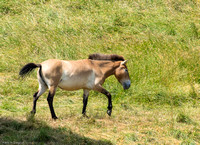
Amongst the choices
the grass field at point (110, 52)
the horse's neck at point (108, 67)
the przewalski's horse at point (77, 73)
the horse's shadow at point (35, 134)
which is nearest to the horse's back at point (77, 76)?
the przewalski's horse at point (77, 73)

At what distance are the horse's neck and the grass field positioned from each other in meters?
0.91

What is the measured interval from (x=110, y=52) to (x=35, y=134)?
5.87m

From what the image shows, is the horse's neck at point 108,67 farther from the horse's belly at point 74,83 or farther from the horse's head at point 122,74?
the horse's belly at point 74,83

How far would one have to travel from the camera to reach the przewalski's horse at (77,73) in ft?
23.5

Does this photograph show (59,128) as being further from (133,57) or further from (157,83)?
(133,57)

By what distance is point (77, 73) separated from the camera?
7.47m

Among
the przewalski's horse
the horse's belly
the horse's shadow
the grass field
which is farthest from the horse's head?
the horse's shadow

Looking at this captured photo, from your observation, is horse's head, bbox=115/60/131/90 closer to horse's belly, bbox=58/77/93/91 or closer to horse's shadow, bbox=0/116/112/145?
horse's belly, bbox=58/77/93/91

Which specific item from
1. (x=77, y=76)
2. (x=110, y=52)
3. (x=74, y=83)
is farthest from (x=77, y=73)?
(x=110, y=52)

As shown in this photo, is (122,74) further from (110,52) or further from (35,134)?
(110,52)

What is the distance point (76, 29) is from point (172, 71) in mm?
4294

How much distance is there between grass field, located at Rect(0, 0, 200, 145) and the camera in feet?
21.5

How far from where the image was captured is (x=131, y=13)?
14.3 m

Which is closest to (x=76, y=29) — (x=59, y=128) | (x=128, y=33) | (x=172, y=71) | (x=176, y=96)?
(x=128, y=33)
